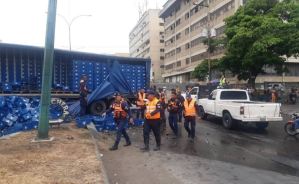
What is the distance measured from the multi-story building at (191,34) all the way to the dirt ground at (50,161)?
40009mm

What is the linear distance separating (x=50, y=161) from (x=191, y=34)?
2540 inches

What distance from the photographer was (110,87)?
19.5m

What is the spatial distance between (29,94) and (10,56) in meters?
1.93

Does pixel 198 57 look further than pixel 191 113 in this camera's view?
Yes

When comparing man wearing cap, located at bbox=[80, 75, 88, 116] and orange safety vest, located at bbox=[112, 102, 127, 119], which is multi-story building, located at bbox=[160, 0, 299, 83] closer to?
man wearing cap, located at bbox=[80, 75, 88, 116]

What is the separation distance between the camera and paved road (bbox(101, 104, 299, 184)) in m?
8.18

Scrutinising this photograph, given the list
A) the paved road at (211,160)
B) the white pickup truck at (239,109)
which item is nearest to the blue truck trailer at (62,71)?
the white pickup truck at (239,109)

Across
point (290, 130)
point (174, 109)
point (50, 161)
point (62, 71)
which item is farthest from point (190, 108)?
point (62, 71)

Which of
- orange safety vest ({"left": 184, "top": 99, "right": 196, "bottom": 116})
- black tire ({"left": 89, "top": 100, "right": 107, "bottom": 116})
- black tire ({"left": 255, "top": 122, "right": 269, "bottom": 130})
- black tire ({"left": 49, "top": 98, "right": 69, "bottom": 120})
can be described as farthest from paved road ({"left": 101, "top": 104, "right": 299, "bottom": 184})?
black tire ({"left": 89, "top": 100, "right": 107, "bottom": 116})

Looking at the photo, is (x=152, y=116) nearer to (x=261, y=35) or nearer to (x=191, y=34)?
(x=261, y=35)

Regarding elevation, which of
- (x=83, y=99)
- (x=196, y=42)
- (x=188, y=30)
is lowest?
(x=83, y=99)

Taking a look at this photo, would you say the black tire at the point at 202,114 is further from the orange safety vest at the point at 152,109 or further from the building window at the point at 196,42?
the building window at the point at 196,42

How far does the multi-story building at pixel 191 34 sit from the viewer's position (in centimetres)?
5428

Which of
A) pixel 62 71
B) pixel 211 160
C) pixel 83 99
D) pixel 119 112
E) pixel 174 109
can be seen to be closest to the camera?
pixel 211 160
